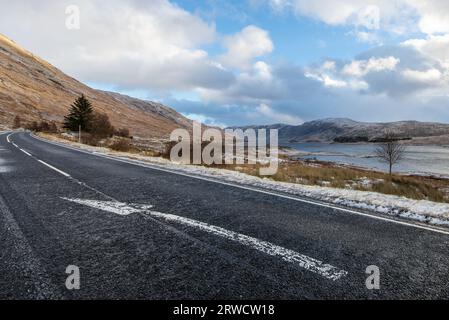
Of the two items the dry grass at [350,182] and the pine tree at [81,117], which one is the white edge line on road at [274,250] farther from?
the pine tree at [81,117]

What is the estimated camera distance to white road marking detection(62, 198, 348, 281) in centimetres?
359

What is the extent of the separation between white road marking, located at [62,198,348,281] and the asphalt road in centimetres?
2

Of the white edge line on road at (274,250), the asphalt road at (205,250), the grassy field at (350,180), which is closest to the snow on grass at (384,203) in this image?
the asphalt road at (205,250)

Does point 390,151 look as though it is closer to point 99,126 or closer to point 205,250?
point 205,250

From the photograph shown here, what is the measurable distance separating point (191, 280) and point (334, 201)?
17.6 feet

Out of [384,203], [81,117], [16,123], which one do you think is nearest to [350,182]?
[384,203]

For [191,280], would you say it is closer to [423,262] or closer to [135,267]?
[135,267]

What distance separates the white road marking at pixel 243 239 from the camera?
11.8 ft

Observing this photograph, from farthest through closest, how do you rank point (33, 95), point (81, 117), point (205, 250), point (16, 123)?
point (33, 95)
point (16, 123)
point (81, 117)
point (205, 250)

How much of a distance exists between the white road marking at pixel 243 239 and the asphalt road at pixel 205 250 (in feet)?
0.05

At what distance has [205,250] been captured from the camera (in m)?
4.06

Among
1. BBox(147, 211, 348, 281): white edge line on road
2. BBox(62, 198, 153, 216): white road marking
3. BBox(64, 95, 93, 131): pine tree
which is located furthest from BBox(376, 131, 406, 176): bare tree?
BBox(64, 95, 93, 131): pine tree

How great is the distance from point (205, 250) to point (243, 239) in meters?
0.68
